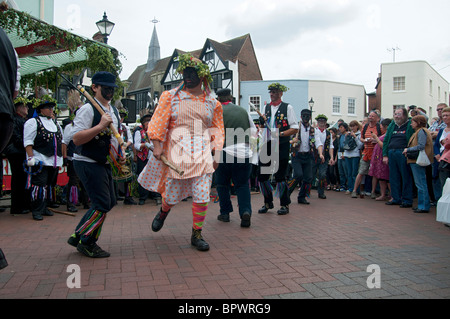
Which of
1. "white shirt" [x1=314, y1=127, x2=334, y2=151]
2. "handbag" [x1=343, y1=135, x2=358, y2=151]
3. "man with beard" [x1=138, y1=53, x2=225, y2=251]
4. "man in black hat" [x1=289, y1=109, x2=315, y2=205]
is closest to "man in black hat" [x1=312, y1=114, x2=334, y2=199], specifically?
"white shirt" [x1=314, y1=127, x2=334, y2=151]

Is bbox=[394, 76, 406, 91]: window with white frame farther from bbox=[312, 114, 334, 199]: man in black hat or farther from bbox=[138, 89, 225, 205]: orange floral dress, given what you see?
bbox=[138, 89, 225, 205]: orange floral dress

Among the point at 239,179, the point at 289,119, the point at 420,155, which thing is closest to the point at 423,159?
the point at 420,155

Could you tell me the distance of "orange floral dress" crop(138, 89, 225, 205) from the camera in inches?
159

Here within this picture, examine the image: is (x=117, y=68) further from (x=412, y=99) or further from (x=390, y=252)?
(x=412, y=99)

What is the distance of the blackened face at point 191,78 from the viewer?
4.16m

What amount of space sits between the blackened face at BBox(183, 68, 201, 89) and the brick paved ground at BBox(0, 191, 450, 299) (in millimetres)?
1971

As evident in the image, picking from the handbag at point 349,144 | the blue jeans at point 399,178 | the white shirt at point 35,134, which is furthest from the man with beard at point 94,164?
the handbag at point 349,144

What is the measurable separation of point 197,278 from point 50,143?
15.0 feet

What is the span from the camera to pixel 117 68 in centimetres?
989

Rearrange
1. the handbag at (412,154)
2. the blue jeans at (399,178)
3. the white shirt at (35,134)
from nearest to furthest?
the white shirt at (35,134)
the handbag at (412,154)
the blue jeans at (399,178)

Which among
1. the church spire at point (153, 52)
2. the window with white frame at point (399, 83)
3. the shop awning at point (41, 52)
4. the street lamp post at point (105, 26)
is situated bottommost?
the shop awning at point (41, 52)

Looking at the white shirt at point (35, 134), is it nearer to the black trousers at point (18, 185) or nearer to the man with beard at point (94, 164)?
the black trousers at point (18, 185)

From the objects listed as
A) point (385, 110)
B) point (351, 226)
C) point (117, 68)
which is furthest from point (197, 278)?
point (385, 110)

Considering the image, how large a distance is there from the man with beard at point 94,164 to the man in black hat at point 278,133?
307 centimetres
